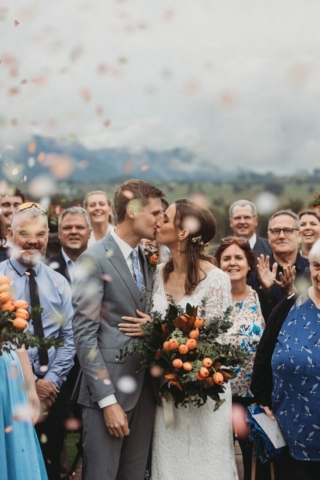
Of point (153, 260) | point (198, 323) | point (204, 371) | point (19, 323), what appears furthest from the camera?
point (153, 260)

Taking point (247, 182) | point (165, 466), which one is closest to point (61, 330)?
point (165, 466)

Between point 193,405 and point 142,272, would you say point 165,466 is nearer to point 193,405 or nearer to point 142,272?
point 193,405

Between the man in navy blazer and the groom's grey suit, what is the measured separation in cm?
161

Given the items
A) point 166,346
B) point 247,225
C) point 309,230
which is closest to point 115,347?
point 166,346

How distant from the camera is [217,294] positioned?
4.09 meters

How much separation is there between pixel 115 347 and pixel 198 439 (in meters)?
0.81

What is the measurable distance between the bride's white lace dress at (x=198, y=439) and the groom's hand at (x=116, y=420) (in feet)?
1.14

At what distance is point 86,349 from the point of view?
3.79 metres

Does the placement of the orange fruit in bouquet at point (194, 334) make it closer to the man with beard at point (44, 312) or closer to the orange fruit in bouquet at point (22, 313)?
the orange fruit in bouquet at point (22, 313)

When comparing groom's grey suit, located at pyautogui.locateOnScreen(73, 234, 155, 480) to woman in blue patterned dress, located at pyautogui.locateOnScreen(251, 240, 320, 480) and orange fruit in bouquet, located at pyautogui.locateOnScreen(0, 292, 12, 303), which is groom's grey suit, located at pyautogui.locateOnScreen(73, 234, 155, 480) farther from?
woman in blue patterned dress, located at pyautogui.locateOnScreen(251, 240, 320, 480)

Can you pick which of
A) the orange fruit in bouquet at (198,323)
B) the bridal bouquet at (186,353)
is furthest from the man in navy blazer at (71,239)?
the orange fruit in bouquet at (198,323)

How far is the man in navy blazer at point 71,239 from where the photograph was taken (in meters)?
5.57

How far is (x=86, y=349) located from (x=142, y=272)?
0.65 m

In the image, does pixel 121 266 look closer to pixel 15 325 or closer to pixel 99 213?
pixel 15 325
